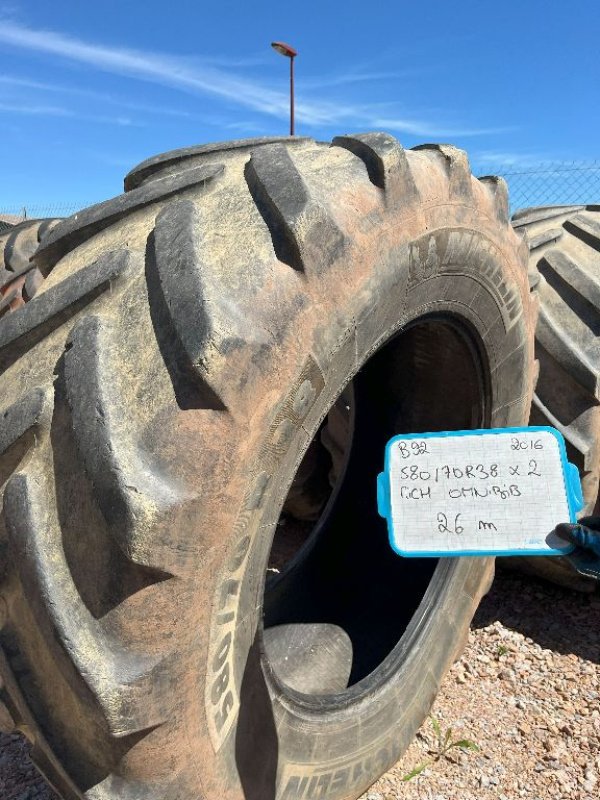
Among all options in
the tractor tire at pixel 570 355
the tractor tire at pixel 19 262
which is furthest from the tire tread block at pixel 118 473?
the tractor tire at pixel 19 262

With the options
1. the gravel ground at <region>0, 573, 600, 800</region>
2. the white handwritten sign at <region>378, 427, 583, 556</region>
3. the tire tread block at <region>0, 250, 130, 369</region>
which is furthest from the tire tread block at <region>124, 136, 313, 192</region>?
the gravel ground at <region>0, 573, 600, 800</region>

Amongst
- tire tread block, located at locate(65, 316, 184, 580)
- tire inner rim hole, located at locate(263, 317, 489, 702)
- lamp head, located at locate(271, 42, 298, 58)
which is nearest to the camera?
tire tread block, located at locate(65, 316, 184, 580)

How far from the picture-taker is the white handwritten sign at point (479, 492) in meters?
1.06

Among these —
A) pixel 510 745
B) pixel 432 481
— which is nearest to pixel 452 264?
pixel 432 481

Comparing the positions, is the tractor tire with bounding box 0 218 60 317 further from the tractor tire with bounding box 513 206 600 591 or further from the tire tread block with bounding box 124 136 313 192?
the tractor tire with bounding box 513 206 600 591

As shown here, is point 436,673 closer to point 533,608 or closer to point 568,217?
point 533,608

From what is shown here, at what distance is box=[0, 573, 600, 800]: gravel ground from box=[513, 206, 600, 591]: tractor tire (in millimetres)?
153

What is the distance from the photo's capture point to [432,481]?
3.59ft

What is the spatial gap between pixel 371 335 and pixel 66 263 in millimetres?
560

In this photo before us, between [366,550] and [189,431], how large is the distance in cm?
134

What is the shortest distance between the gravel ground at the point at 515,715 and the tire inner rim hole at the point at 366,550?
0.26 m

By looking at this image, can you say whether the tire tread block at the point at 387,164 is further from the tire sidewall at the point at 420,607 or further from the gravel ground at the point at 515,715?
the gravel ground at the point at 515,715

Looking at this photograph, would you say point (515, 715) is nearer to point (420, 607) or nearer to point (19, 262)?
point (420, 607)

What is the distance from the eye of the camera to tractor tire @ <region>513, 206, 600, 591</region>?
2070 mm
